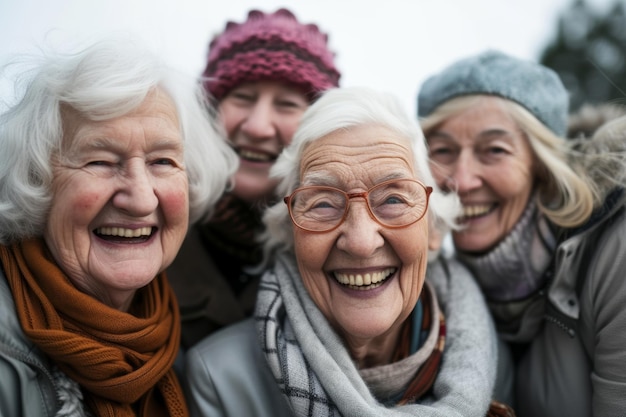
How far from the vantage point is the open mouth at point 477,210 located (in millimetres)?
2994

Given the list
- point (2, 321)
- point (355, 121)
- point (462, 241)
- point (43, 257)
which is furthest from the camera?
point (462, 241)

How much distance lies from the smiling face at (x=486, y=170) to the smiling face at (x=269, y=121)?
38.2 inches

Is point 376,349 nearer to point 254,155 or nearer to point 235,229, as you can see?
point 235,229

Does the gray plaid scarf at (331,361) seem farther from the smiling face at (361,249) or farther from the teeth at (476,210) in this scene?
the teeth at (476,210)

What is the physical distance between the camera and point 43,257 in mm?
2160

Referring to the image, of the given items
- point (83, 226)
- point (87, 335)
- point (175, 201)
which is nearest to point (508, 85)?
point (175, 201)

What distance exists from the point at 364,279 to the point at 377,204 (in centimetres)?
Answer: 34

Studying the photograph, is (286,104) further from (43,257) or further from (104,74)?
(43,257)

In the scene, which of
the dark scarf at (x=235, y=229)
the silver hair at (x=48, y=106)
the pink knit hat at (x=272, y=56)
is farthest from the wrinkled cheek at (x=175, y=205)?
the pink knit hat at (x=272, y=56)

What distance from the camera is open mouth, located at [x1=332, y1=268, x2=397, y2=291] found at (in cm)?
225

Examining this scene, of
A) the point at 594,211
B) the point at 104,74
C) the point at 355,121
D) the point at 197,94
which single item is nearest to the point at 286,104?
the point at 197,94

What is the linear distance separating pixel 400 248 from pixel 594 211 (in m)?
1.15

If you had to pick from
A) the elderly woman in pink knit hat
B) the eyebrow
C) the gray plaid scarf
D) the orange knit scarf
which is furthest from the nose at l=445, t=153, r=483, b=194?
the orange knit scarf

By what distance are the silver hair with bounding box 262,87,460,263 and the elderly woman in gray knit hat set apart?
315 mm
